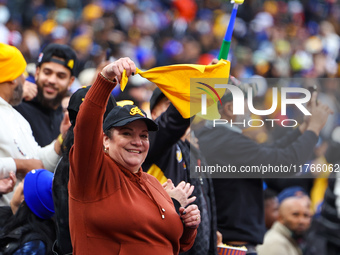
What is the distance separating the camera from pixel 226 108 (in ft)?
18.9

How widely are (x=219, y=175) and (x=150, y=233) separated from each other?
2.12 metres

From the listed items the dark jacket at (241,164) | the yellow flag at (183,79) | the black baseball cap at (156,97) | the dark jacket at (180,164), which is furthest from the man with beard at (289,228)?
the yellow flag at (183,79)

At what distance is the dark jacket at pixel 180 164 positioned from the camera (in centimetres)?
471

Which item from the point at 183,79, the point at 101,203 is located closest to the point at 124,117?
the point at 101,203

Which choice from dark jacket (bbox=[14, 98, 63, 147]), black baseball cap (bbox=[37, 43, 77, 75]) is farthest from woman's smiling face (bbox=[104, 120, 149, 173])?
black baseball cap (bbox=[37, 43, 77, 75])

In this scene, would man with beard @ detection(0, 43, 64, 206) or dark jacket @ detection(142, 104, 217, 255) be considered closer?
dark jacket @ detection(142, 104, 217, 255)

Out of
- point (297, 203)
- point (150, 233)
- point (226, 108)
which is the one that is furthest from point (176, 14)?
point (150, 233)

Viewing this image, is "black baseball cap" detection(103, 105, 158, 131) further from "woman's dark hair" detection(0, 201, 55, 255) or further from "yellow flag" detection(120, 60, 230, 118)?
"woman's dark hair" detection(0, 201, 55, 255)

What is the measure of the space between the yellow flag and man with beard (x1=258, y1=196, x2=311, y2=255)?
279 cm

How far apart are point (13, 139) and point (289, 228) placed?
10.7 feet

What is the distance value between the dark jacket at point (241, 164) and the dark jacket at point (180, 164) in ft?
1.07

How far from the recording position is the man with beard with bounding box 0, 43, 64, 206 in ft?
16.0

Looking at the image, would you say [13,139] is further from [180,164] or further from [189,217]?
[189,217]

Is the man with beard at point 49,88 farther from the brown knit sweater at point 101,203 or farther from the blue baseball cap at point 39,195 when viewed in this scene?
the brown knit sweater at point 101,203
